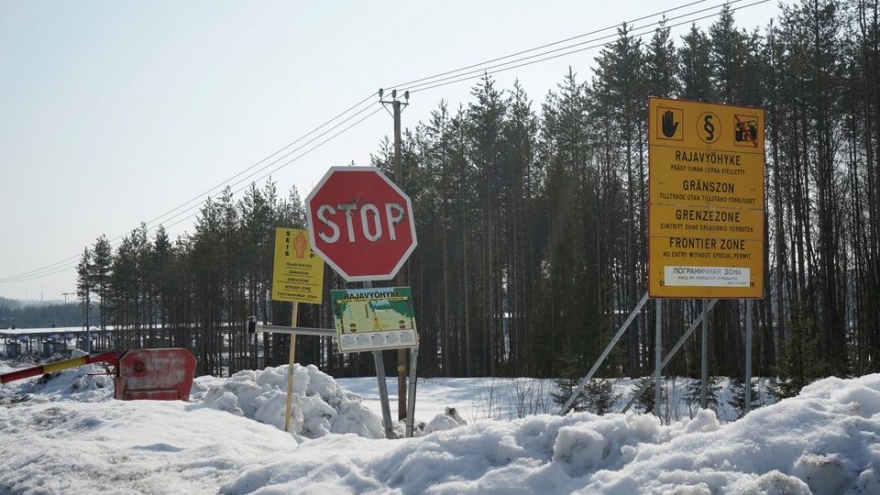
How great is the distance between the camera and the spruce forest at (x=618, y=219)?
2875 cm

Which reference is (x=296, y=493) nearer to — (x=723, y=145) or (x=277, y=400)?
(x=723, y=145)

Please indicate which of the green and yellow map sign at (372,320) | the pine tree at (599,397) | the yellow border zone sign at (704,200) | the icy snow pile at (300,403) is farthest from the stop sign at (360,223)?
the pine tree at (599,397)

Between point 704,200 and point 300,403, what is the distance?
750 cm

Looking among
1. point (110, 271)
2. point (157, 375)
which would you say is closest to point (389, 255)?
point (157, 375)

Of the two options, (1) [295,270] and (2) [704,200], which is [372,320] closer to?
(2) [704,200]

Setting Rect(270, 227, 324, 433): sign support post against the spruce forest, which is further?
the spruce forest

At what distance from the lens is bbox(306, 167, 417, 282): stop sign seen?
665 cm

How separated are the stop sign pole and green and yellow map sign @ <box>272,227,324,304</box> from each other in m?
5.44

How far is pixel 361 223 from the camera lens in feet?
22.3

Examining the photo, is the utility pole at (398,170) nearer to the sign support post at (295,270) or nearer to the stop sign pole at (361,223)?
the sign support post at (295,270)

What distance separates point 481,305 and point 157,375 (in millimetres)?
34256

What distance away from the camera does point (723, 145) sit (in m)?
8.60

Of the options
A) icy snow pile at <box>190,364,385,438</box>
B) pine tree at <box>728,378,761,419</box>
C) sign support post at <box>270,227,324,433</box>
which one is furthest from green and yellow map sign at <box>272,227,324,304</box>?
pine tree at <box>728,378,761,419</box>

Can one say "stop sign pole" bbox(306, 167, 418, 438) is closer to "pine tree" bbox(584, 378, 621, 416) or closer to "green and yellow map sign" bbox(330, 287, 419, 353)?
"green and yellow map sign" bbox(330, 287, 419, 353)
